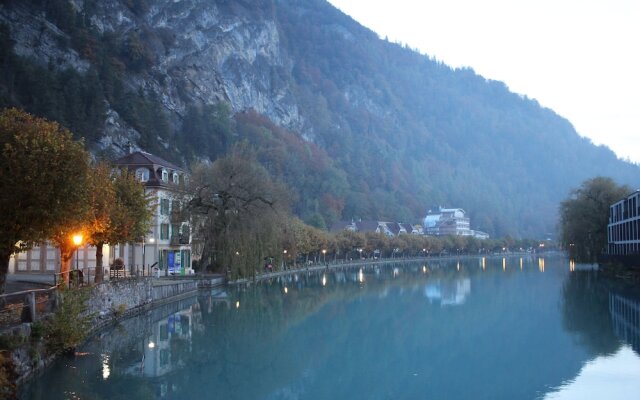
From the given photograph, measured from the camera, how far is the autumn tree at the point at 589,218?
7256cm

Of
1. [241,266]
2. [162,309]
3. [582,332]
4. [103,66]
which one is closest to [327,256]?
[103,66]

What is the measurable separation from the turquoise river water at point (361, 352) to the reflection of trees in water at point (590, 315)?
0.32 feet

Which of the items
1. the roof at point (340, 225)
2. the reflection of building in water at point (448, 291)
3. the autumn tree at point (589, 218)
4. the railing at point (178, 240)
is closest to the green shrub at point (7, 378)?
the reflection of building in water at point (448, 291)

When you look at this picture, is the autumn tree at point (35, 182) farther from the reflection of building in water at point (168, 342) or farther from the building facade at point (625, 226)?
the building facade at point (625, 226)

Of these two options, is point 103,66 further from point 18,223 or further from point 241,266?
point 18,223

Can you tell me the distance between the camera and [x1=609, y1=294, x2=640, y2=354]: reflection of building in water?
1111 inches

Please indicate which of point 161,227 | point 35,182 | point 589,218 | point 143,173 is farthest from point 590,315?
point 589,218

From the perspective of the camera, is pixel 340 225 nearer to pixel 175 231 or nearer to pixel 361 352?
pixel 175 231

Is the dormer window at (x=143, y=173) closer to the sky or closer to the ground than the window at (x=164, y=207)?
closer to the sky

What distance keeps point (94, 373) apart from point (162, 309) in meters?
17.2

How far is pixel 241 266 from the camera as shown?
164 feet

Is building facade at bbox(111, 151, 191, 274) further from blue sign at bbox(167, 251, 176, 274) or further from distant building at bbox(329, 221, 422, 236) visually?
distant building at bbox(329, 221, 422, 236)

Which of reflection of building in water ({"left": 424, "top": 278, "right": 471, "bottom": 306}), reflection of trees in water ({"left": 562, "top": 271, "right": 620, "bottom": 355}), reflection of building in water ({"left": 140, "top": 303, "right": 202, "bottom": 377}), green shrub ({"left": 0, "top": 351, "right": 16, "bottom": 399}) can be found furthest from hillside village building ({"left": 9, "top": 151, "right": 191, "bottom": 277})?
green shrub ({"left": 0, "top": 351, "right": 16, "bottom": 399})

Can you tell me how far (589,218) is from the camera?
74.4 meters
